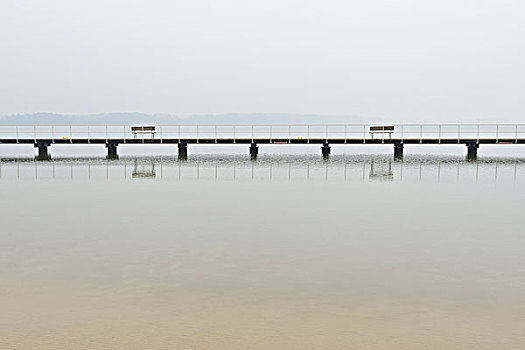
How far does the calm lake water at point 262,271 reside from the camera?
5590 mm

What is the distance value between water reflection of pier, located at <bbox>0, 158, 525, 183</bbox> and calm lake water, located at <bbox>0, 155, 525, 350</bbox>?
17.0 feet

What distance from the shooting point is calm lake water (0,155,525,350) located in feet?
18.3

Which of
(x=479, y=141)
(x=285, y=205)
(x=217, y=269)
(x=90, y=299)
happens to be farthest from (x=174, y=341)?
(x=479, y=141)

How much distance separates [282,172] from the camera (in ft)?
75.7

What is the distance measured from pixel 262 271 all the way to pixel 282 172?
15459 mm

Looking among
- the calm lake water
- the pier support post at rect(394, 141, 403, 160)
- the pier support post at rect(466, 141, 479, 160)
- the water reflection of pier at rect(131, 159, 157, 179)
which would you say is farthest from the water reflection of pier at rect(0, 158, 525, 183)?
the pier support post at rect(394, 141, 403, 160)

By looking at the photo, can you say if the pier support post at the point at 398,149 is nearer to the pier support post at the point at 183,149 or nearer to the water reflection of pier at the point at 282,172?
the water reflection of pier at the point at 282,172

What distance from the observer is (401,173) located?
75.4ft

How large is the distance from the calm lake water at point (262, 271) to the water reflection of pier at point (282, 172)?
5194 mm

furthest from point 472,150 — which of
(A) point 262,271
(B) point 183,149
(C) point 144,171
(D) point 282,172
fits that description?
(A) point 262,271

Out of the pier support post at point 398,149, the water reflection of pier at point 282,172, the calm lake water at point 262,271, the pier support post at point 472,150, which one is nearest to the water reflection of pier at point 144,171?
the water reflection of pier at point 282,172

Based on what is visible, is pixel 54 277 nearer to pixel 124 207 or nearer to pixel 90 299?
pixel 90 299

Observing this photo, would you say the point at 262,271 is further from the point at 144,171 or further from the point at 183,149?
the point at 183,149

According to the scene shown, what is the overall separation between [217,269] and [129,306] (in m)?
1.74
